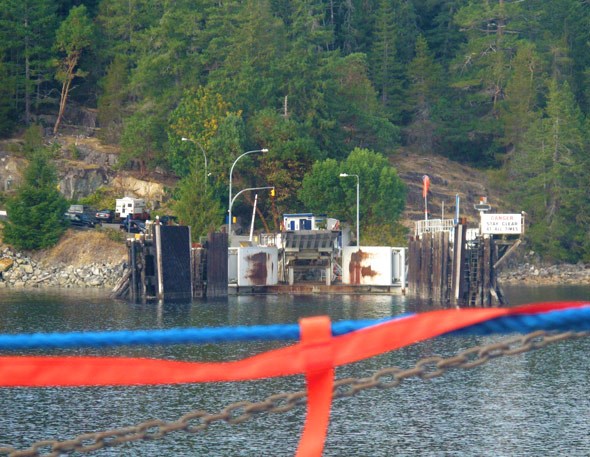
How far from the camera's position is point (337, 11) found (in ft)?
425

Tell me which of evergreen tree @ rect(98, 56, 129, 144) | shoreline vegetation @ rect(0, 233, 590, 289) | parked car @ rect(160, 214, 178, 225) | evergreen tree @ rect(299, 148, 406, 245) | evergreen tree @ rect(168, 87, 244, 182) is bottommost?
shoreline vegetation @ rect(0, 233, 590, 289)

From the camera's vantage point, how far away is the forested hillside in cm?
9512

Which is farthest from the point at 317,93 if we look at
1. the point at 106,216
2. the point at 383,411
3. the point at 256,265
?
the point at 383,411

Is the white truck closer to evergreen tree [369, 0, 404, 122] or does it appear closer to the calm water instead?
evergreen tree [369, 0, 404, 122]

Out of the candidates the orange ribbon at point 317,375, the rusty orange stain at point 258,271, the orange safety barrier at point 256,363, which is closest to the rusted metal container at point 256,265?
the rusty orange stain at point 258,271

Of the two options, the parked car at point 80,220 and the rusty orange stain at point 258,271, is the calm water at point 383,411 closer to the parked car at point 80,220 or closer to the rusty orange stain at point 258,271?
the rusty orange stain at point 258,271

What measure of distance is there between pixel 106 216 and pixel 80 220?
2.25 meters

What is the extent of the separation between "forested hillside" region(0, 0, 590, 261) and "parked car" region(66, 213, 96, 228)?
7789 mm

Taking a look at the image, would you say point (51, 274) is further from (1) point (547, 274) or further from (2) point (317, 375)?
(2) point (317, 375)

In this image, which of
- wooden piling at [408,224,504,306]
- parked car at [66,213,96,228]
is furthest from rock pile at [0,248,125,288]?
wooden piling at [408,224,504,306]

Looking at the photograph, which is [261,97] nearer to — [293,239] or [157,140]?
[157,140]

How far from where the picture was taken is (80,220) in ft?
298

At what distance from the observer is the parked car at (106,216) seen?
9150 centimetres

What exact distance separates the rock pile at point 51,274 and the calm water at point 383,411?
140ft
